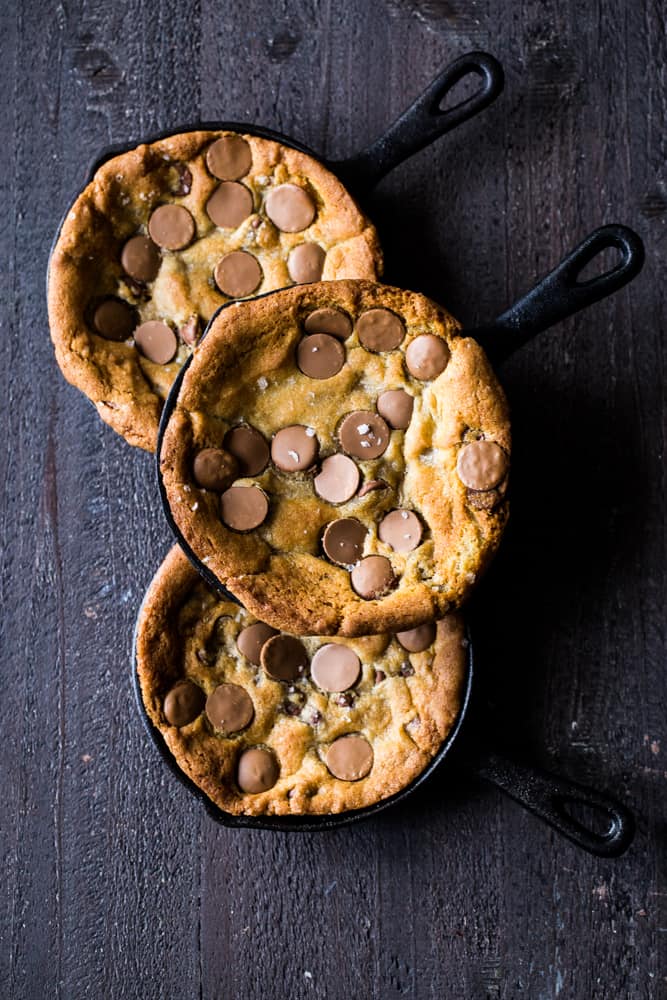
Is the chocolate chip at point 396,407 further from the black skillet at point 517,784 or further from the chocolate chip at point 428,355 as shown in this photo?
the black skillet at point 517,784

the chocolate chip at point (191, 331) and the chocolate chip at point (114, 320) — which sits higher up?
the chocolate chip at point (114, 320)

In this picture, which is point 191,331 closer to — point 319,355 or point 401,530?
point 319,355

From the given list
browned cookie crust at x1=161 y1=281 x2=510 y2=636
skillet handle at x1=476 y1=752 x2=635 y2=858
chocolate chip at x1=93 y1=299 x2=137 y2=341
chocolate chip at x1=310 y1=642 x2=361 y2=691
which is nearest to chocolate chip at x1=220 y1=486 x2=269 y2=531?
browned cookie crust at x1=161 y1=281 x2=510 y2=636

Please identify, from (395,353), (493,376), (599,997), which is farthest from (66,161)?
(599,997)

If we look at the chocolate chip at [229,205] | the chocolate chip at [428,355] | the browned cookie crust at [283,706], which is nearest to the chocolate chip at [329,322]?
the chocolate chip at [428,355]

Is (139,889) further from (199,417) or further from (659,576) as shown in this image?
(659,576)

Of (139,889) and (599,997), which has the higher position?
(139,889)
